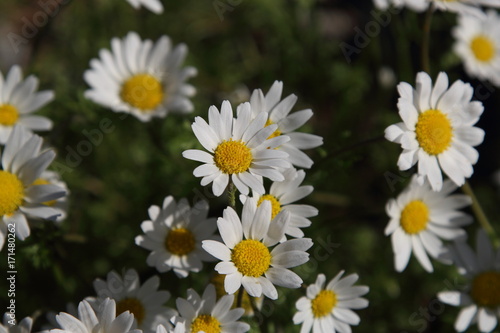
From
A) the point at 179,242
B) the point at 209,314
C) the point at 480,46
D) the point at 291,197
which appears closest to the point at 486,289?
the point at 291,197

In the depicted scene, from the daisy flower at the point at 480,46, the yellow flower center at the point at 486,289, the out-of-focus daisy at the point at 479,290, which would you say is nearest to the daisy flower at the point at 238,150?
the out-of-focus daisy at the point at 479,290

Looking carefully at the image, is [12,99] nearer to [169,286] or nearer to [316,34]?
[169,286]

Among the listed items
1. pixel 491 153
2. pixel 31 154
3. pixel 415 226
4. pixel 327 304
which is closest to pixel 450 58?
pixel 491 153

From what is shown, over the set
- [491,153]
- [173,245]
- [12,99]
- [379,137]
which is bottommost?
[491,153]

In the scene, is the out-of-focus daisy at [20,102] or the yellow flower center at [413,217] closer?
the yellow flower center at [413,217]

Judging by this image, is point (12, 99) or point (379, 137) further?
point (12, 99)

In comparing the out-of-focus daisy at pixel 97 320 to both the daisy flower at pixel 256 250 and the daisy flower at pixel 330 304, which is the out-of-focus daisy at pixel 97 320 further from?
the daisy flower at pixel 330 304
